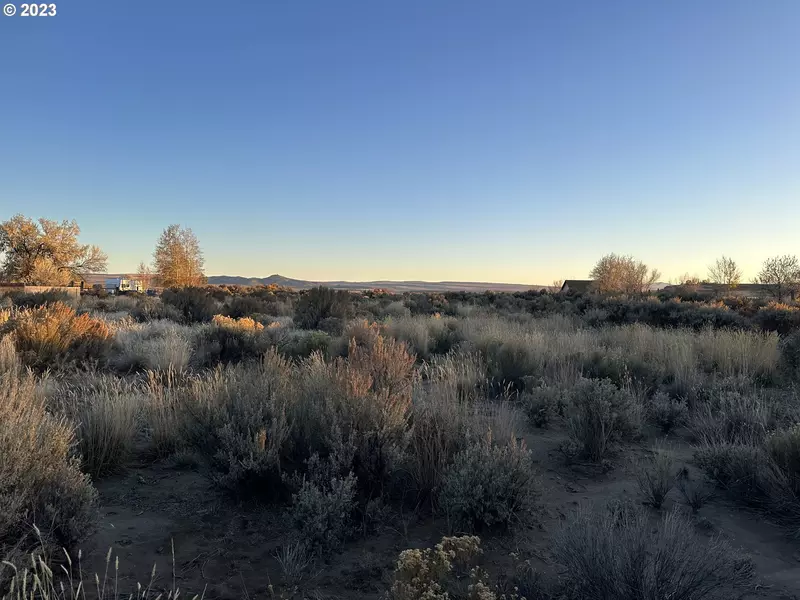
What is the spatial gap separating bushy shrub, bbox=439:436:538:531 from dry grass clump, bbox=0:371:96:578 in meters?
2.39

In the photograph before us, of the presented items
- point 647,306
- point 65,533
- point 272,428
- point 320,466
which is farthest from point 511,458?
point 647,306

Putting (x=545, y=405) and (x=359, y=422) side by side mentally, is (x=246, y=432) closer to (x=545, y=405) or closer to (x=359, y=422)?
(x=359, y=422)

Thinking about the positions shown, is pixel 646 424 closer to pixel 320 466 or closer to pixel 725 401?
pixel 725 401

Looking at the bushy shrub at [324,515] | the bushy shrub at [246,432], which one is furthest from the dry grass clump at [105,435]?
the bushy shrub at [324,515]

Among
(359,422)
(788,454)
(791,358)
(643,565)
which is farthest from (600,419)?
(791,358)

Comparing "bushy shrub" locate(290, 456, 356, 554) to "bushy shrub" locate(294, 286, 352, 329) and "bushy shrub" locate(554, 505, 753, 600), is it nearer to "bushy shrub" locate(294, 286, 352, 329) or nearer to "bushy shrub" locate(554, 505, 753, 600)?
"bushy shrub" locate(554, 505, 753, 600)

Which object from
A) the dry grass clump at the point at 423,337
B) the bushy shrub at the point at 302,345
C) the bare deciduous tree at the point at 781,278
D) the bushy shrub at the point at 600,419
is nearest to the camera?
the bushy shrub at the point at 600,419

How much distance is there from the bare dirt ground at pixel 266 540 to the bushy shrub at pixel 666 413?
6.01ft

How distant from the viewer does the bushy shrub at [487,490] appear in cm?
353

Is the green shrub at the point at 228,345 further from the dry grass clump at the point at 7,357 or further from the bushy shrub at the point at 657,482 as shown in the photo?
the bushy shrub at the point at 657,482

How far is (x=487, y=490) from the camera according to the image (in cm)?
359

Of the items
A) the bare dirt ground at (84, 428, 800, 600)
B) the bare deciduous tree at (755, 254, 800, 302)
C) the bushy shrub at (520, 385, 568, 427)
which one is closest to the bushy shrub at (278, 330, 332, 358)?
the bushy shrub at (520, 385, 568, 427)

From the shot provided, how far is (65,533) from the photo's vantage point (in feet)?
9.51

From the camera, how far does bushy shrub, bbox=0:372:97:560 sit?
2734mm
